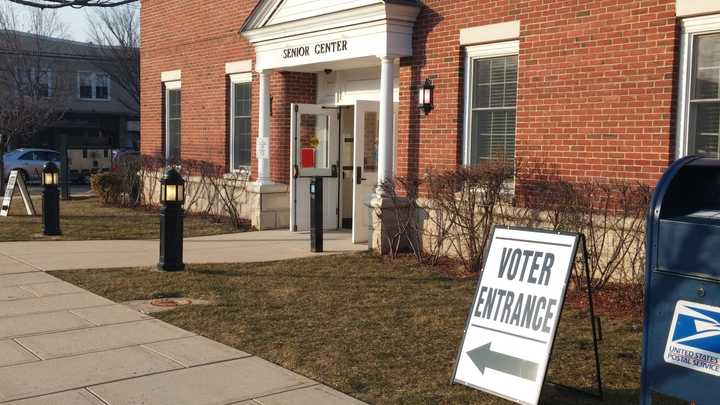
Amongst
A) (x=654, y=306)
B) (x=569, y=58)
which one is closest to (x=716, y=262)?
(x=654, y=306)

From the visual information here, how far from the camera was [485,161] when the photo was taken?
10.3 metres

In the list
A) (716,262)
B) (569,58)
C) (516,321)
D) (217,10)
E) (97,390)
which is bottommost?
(97,390)

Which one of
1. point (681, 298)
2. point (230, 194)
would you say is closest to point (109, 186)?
point (230, 194)

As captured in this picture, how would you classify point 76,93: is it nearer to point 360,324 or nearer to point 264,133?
point 264,133

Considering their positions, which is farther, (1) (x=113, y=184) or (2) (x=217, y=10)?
(1) (x=113, y=184)

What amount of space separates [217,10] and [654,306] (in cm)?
1330

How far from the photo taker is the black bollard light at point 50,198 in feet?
42.7

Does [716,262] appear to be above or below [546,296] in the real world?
above

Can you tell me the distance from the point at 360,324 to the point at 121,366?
2.16 metres

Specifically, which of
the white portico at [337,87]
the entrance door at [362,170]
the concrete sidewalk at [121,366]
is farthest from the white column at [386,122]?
the concrete sidewalk at [121,366]

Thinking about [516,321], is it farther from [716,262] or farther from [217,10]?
[217,10]

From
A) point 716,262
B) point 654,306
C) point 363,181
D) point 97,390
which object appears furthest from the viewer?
point 363,181

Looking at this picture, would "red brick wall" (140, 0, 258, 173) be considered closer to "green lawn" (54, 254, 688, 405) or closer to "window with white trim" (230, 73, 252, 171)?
"window with white trim" (230, 73, 252, 171)

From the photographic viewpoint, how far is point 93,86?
44.8 meters
